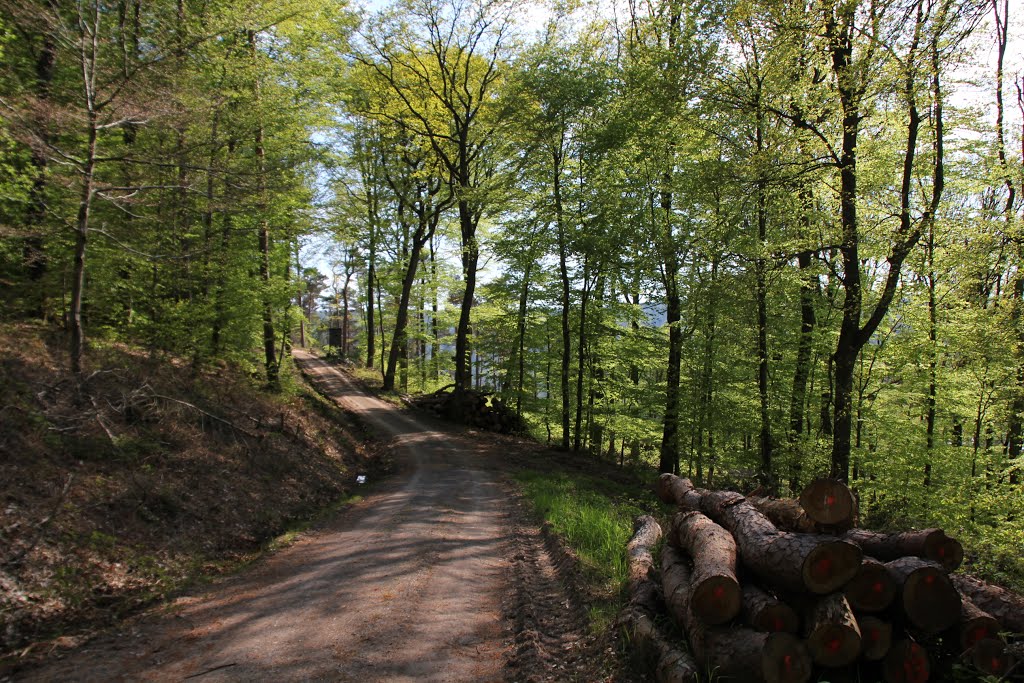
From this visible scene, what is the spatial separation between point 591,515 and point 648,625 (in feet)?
13.9

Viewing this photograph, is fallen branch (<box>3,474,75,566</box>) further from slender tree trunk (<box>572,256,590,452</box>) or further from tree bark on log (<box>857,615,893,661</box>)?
slender tree trunk (<box>572,256,590,452</box>)

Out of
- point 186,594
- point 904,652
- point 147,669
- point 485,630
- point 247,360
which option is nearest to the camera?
point 904,652

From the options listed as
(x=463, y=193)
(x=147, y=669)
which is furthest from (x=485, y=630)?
(x=463, y=193)

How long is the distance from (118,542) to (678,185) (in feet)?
53.3

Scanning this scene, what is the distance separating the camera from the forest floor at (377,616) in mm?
4945

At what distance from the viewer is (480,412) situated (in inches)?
982

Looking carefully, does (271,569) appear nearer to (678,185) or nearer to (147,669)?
(147,669)

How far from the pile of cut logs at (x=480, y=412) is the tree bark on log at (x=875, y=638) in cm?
2075

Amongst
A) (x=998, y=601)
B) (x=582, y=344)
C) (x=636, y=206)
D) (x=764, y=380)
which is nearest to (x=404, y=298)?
(x=582, y=344)

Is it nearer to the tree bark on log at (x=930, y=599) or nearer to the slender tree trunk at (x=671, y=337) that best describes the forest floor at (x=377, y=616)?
the tree bark on log at (x=930, y=599)

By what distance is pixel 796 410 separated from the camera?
54.0 ft

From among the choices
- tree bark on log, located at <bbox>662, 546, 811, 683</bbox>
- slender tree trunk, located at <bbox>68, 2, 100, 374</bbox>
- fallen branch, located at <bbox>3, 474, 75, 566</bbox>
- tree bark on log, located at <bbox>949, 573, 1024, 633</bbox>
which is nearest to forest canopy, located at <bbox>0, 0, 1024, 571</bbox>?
slender tree trunk, located at <bbox>68, 2, 100, 374</bbox>

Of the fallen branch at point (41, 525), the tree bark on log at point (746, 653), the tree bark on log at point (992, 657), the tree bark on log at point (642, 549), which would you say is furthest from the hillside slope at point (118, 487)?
the tree bark on log at point (992, 657)

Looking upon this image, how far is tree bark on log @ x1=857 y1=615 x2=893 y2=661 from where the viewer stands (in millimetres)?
4071
